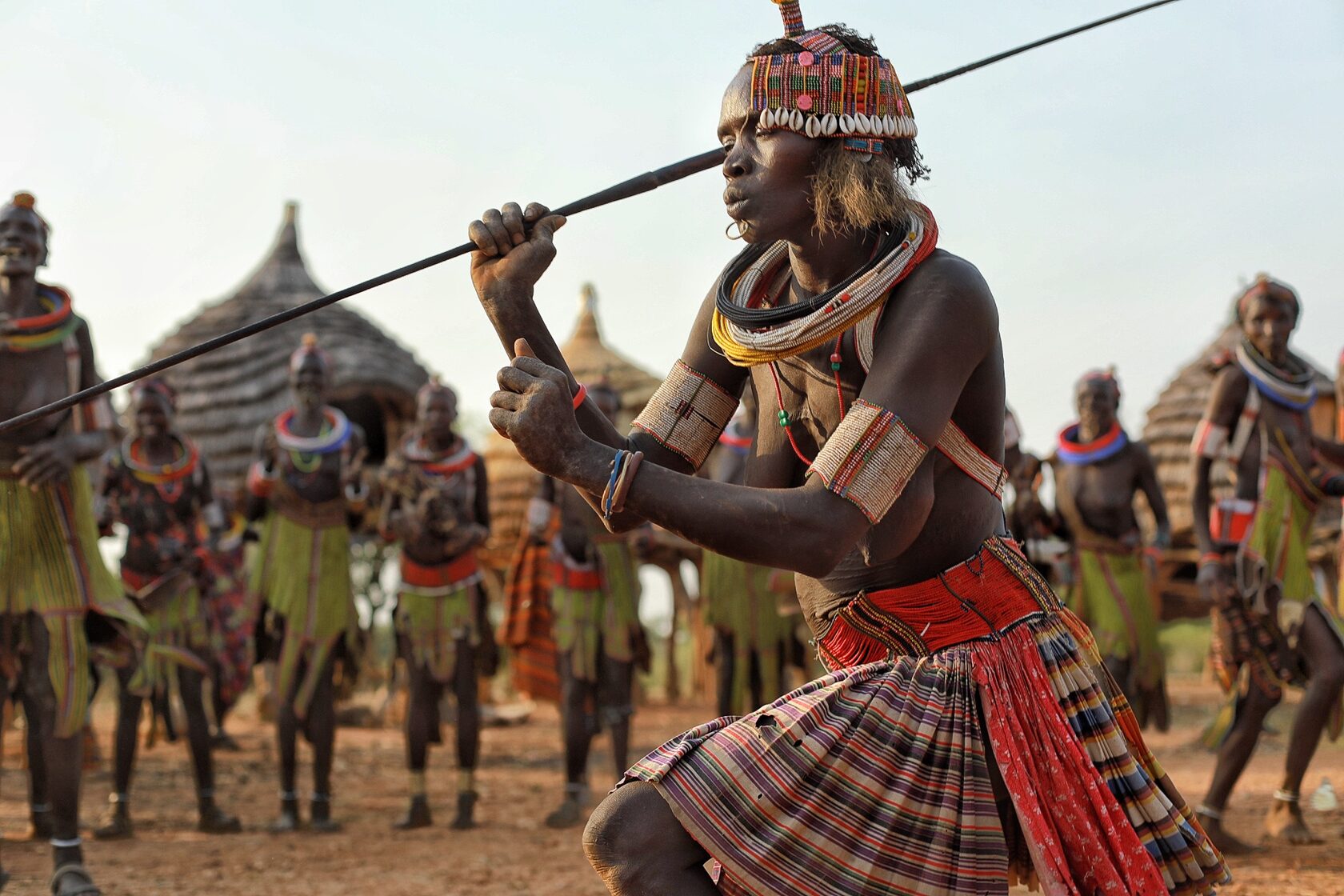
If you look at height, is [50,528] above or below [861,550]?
above

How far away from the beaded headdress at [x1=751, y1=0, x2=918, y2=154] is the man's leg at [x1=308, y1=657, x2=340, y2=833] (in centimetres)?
622

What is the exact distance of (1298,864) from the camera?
6344 millimetres

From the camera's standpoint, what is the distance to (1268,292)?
21.8 feet

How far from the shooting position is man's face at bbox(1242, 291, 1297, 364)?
6645 millimetres

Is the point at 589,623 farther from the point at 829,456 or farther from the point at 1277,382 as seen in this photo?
the point at 829,456

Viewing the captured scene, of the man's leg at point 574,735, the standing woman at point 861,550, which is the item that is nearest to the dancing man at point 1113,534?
the man's leg at point 574,735

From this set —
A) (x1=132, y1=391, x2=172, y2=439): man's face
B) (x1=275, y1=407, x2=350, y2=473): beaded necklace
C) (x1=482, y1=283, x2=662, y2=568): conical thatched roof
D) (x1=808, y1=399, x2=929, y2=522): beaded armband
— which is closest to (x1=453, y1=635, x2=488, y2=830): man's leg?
(x1=275, y1=407, x2=350, y2=473): beaded necklace

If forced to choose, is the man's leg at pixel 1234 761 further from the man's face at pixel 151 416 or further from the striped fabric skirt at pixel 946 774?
the man's face at pixel 151 416

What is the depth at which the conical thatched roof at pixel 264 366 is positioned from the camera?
15.8 metres

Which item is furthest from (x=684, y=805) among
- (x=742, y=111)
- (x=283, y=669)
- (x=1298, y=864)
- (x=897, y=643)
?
(x=283, y=669)

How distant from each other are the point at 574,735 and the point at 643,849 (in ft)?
20.6

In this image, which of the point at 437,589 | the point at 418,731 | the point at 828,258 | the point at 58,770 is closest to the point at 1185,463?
the point at 437,589

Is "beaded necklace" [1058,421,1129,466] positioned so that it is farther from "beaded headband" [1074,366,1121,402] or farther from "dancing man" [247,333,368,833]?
"dancing man" [247,333,368,833]

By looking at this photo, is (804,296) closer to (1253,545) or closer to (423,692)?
(1253,545)
